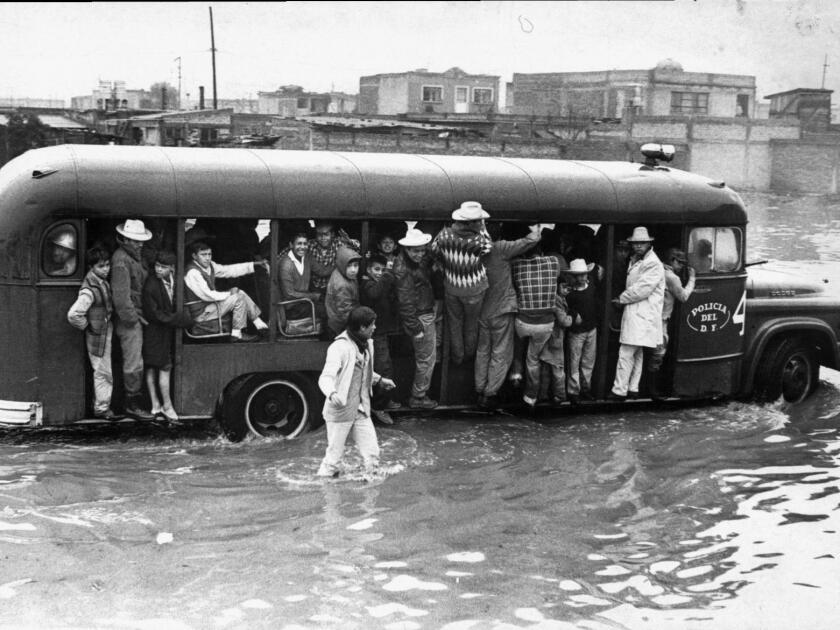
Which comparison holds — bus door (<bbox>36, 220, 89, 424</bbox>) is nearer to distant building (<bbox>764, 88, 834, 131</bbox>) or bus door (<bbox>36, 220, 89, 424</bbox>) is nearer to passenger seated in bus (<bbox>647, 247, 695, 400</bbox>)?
passenger seated in bus (<bbox>647, 247, 695, 400</bbox>)

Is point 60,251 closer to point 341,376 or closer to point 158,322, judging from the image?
point 158,322

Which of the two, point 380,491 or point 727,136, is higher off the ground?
point 727,136

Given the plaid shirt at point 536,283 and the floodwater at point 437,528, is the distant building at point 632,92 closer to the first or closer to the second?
the plaid shirt at point 536,283

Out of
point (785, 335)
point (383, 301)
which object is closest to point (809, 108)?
point (785, 335)

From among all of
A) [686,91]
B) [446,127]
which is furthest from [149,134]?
[686,91]

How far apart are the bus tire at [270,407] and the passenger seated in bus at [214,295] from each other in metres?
0.47

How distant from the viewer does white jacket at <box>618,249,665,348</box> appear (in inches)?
412

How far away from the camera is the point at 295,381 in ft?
31.9

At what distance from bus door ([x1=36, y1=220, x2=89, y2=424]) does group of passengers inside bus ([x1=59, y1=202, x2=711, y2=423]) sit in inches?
4.8

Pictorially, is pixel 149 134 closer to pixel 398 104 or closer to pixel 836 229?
pixel 398 104

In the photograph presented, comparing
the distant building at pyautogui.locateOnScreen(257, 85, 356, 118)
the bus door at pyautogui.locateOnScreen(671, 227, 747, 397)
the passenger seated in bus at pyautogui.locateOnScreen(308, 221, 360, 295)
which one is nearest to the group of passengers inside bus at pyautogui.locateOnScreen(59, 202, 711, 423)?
the passenger seated in bus at pyautogui.locateOnScreen(308, 221, 360, 295)

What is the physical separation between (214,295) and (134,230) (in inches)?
35.4

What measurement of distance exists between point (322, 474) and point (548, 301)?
300cm

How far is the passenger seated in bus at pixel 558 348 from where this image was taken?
1038 centimetres
